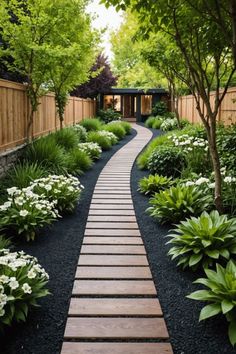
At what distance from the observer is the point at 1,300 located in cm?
242

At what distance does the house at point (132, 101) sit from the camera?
95.4 ft

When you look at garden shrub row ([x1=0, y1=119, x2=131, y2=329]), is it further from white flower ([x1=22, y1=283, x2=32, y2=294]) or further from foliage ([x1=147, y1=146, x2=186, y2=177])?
foliage ([x1=147, y1=146, x2=186, y2=177])

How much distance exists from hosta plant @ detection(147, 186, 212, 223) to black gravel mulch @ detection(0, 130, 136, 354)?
109 cm

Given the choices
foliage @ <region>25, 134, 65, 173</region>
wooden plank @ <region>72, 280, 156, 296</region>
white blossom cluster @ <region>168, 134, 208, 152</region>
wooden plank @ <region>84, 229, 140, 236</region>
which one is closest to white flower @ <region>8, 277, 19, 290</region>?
wooden plank @ <region>72, 280, 156, 296</region>

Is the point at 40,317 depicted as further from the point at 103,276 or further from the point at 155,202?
the point at 155,202

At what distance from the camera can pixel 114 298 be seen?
9.77 ft

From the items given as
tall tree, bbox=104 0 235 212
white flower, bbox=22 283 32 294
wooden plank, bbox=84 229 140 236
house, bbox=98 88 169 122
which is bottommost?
wooden plank, bbox=84 229 140 236

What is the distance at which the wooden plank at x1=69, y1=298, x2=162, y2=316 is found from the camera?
2.75 m

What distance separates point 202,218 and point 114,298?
1286 mm

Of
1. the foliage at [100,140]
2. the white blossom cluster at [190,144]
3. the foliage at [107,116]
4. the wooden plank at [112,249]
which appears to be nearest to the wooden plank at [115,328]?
the wooden plank at [112,249]

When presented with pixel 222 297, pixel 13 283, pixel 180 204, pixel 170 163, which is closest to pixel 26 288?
pixel 13 283

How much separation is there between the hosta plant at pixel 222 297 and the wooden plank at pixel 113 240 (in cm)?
A: 149

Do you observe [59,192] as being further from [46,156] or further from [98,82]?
[98,82]

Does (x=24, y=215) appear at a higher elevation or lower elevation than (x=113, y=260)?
higher
